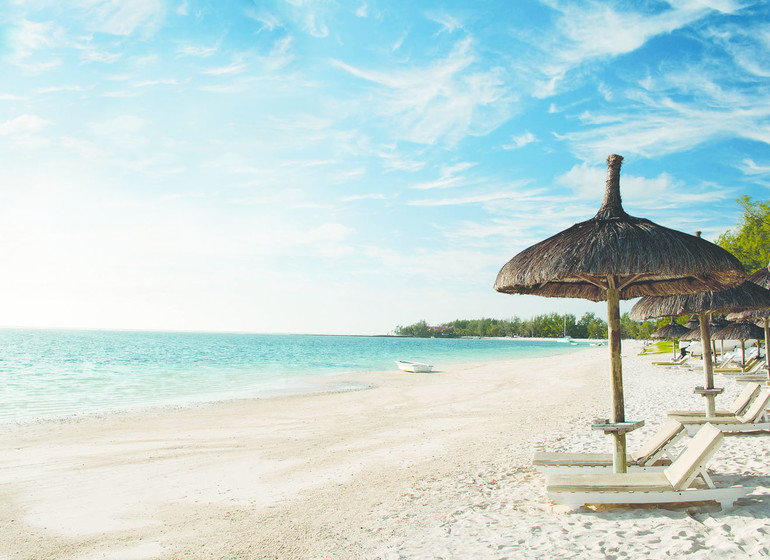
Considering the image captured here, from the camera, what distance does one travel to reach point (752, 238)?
3362 cm

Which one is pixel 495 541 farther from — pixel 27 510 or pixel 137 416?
pixel 137 416

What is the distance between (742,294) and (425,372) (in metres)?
21.9

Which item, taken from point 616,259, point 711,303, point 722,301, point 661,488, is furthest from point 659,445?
point 722,301

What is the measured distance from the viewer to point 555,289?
7090 millimetres

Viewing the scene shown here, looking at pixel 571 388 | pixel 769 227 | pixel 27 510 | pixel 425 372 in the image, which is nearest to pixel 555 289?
pixel 27 510

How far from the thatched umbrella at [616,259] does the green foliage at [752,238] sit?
31.7 m

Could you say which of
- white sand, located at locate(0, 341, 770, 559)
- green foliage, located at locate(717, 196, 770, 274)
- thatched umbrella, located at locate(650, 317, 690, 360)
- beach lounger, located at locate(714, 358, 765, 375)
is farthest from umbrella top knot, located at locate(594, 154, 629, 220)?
green foliage, located at locate(717, 196, 770, 274)

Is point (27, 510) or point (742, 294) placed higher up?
point (742, 294)

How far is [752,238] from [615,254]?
36.9 m

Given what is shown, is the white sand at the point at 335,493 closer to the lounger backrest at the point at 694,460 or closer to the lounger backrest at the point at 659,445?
the lounger backrest at the point at 694,460

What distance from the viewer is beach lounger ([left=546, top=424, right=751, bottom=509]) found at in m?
4.74

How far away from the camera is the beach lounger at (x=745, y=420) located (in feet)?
26.0

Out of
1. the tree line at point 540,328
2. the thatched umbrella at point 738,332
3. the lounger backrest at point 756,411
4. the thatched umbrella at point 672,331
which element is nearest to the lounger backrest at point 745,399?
the lounger backrest at point 756,411

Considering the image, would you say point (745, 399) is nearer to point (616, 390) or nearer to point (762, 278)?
point (616, 390)
